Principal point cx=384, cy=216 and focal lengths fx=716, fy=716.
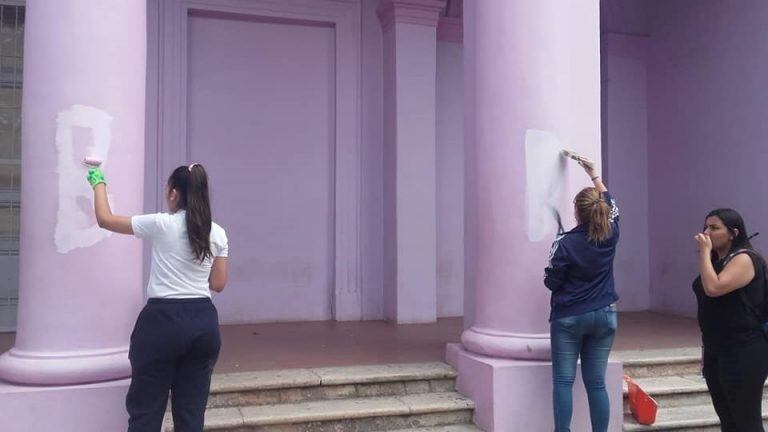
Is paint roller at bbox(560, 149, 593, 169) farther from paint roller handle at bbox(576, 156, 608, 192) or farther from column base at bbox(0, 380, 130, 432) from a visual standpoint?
column base at bbox(0, 380, 130, 432)

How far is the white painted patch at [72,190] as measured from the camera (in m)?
4.34

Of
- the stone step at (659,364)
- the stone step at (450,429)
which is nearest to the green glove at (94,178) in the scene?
the stone step at (450,429)

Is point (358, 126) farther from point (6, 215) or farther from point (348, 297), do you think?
point (6, 215)

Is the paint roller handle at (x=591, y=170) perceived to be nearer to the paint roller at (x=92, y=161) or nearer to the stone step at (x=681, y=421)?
the stone step at (x=681, y=421)

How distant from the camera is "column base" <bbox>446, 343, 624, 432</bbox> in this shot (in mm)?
5027

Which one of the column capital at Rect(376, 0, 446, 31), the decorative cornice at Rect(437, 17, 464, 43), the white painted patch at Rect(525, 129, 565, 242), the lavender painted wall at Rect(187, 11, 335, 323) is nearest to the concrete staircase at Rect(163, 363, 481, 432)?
the white painted patch at Rect(525, 129, 565, 242)

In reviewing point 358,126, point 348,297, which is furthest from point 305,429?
point 358,126

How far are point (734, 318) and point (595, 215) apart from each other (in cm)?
96

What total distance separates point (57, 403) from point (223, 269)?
4.75ft

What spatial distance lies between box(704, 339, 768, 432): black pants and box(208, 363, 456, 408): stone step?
2156mm

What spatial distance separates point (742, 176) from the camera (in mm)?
8922

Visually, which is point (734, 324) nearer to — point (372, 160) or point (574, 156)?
point (574, 156)

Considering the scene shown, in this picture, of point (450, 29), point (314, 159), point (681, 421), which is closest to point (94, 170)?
point (681, 421)

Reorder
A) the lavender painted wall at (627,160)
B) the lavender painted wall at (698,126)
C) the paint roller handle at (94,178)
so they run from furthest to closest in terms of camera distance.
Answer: the lavender painted wall at (627,160), the lavender painted wall at (698,126), the paint roller handle at (94,178)
